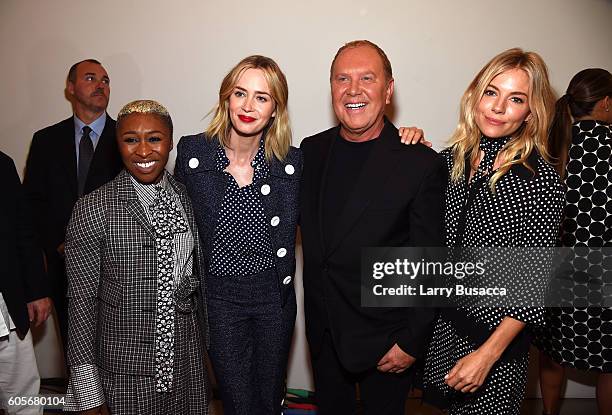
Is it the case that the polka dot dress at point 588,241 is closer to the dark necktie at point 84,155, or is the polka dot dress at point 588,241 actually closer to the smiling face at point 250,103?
the smiling face at point 250,103

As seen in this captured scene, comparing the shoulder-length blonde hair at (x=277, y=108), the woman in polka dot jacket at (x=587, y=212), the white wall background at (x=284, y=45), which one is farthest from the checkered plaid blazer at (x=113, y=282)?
the woman in polka dot jacket at (x=587, y=212)

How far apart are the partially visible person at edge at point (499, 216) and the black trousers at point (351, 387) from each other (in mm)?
179

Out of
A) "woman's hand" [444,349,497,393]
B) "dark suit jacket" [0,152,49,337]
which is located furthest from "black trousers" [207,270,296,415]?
"dark suit jacket" [0,152,49,337]

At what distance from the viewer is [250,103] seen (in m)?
2.25

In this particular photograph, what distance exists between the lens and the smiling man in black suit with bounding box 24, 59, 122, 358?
3.12 meters

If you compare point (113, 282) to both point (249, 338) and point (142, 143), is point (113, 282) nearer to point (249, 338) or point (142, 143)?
point (142, 143)

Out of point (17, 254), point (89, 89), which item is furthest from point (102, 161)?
point (17, 254)

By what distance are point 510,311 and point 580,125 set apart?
1219mm

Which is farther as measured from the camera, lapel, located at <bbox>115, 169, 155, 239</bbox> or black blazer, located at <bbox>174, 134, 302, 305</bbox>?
black blazer, located at <bbox>174, 134, 302, 305</bbox>

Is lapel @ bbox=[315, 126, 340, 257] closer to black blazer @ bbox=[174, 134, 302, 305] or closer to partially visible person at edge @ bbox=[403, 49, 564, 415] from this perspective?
black blazer @ bbox=[174, 134, 302, 305]

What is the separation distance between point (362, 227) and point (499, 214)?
0.51 metres

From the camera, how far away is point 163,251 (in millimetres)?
1975

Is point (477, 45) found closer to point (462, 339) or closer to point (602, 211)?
point (602, 211)

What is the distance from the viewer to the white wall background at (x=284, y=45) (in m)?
3.31
